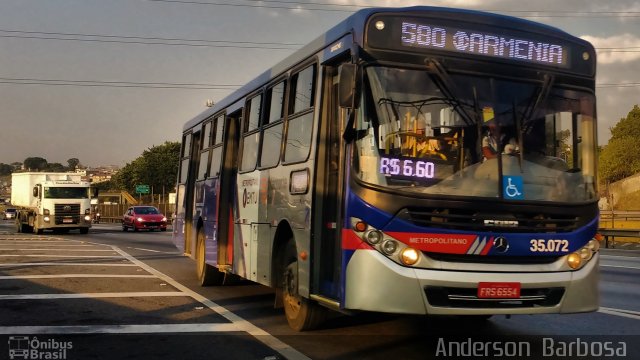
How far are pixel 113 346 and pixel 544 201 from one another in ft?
14.7

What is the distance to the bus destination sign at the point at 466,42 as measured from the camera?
19.2ft

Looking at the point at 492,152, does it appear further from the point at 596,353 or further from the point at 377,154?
the point at 596,353

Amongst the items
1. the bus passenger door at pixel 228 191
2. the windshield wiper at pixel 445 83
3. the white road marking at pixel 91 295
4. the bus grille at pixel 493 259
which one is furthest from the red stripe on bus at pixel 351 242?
the white road marking at pixel 91 295

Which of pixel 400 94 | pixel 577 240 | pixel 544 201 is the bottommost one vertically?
pixel 577 240

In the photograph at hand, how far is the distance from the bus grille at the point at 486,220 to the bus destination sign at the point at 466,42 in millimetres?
1534

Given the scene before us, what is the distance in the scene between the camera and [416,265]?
545 cm

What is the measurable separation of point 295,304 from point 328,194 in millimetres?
1622

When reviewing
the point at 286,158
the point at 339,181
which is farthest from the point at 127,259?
the point at 339,181

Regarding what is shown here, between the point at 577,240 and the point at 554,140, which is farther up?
the point at 554,140

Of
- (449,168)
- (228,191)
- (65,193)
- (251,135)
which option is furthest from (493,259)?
(65,193)

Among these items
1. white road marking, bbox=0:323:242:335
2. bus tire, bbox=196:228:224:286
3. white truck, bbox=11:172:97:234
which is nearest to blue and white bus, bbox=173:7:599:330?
white road marking, bbox=0:323:242:335

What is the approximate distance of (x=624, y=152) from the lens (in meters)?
70.1

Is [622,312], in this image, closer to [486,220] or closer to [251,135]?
[486,220]

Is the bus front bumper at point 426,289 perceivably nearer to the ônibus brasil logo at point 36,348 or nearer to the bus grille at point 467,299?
the bus grille at point 467,299
